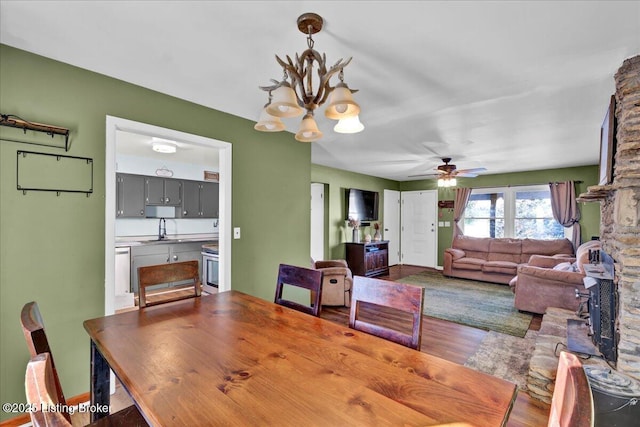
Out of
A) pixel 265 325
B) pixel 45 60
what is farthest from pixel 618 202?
pixel 45 60

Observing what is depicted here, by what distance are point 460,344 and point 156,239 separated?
506cm

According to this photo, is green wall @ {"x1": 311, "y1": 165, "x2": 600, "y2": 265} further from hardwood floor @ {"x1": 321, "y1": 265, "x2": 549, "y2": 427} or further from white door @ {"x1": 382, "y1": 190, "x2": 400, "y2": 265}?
hardwood floor @ {"x1": 321, "y1": 265, "x2": 549, "y2": 427}

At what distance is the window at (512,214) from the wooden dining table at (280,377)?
6620mm

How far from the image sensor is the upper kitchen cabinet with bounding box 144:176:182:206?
529cm

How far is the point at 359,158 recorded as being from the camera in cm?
527

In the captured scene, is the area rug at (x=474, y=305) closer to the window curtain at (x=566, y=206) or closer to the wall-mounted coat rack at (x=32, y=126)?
the window curtain at (x=566, y=206)

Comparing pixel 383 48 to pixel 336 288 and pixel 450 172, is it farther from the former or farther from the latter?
pixel 450 172

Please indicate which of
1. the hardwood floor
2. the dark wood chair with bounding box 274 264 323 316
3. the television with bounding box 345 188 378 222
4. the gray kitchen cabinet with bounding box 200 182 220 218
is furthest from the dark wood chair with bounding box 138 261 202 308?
the television with bounding box 345 188 378 222

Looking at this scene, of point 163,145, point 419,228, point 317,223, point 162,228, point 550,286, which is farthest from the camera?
point 419,228

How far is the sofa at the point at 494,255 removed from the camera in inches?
225

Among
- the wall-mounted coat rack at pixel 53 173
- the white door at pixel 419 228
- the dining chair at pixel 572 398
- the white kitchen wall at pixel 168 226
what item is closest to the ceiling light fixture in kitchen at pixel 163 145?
the white kitchen wall at pixel 168 226

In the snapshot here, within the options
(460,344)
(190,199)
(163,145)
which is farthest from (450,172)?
(190,199)

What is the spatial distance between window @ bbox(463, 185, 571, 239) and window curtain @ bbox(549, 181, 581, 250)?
0.19 meters

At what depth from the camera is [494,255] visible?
629cm
